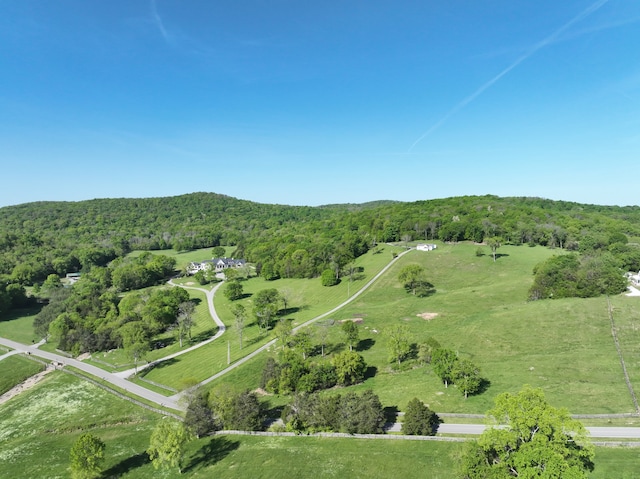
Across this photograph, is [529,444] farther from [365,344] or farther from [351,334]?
[365,344]

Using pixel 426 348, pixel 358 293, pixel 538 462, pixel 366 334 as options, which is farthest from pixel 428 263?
pixel 538 462

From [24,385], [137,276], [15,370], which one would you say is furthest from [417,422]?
[137,276]

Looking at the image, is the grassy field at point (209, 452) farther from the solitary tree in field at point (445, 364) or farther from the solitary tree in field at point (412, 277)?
the solitary tree in field at point (412, 277)

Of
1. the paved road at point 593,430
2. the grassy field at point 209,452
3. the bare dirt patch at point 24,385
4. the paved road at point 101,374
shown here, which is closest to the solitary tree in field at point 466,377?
the paved road at point 593,430

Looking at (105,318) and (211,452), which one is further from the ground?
(105,318)

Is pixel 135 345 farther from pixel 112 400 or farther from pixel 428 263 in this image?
pixel 428 263

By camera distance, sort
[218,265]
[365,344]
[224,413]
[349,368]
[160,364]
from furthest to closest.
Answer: [218,265]
[160,364]
[365,344]
[349,368]
[224,413]
